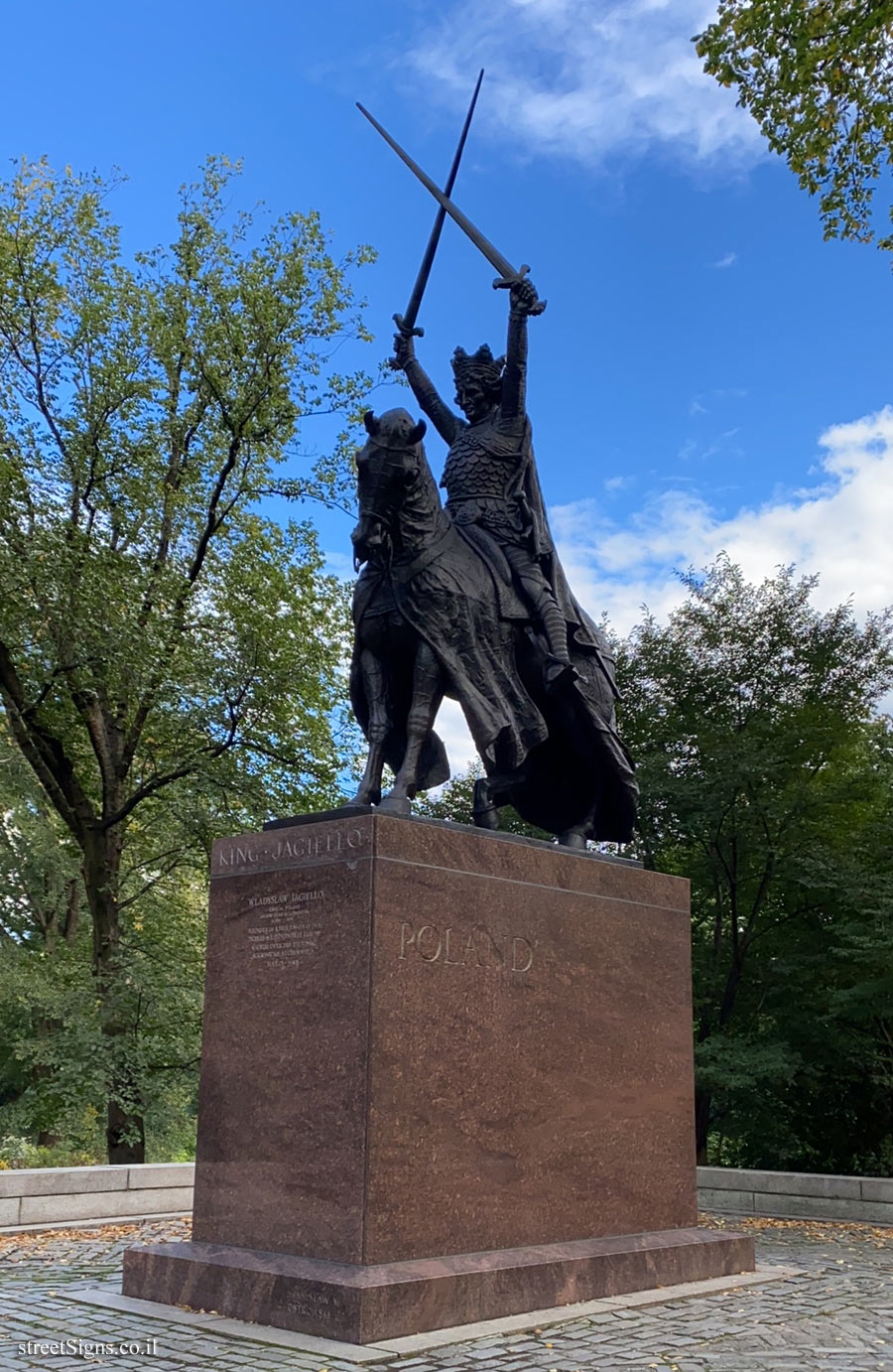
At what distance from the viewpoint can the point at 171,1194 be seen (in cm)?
1212

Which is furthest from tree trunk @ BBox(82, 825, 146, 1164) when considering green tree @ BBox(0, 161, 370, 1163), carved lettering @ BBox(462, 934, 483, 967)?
carved lettering @ BBox(462, 934, 483, 967)

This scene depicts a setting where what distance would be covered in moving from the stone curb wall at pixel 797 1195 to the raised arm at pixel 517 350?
859 cm

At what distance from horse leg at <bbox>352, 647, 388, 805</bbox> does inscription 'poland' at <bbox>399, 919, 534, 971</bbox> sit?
1190mm

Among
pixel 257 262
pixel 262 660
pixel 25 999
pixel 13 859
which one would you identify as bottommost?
pixel 25 999

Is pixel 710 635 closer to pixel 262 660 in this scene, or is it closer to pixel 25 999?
pixel 262 660

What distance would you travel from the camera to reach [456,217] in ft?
29.9

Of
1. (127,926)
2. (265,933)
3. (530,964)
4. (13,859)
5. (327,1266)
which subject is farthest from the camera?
(13,859)

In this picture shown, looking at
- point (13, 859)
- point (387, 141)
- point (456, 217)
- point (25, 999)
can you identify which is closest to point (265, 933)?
point (456, 217)

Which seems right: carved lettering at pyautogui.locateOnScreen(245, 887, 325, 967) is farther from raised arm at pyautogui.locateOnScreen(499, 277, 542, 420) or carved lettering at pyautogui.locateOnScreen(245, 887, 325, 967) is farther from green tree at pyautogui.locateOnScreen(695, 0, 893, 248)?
green tree at pyautogui.locateOnScreen(695, 0, 893, 248)

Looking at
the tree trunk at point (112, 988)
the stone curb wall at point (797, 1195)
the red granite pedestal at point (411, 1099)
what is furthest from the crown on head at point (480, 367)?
the tree trunk at point (112, 988)

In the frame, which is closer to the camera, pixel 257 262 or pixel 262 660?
pixel 262 660

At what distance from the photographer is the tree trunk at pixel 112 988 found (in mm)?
16734

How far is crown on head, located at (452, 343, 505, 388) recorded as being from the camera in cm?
957

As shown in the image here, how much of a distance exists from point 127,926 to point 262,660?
5.86 metres
